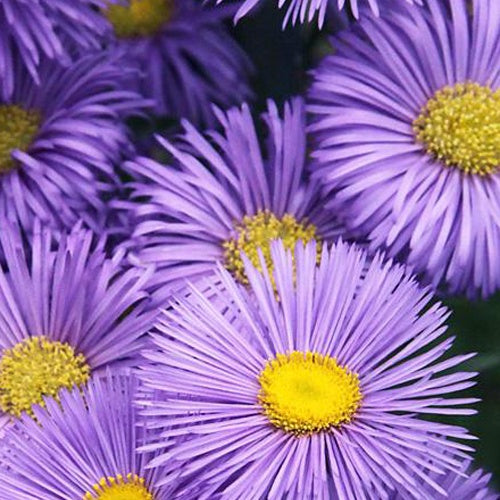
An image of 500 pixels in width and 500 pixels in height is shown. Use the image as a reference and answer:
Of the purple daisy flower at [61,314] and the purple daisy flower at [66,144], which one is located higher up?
the purple daisy flower at [66,144]

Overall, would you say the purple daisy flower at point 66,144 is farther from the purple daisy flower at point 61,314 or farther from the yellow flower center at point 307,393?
the yellow flower center at point 307,393

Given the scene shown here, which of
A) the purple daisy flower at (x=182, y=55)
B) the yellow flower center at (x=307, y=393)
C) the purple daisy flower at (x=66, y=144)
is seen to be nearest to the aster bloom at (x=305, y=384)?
the yellow flower center at (x=307, y=393)

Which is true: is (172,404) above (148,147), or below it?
below

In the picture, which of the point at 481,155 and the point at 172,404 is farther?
the point at 481,155

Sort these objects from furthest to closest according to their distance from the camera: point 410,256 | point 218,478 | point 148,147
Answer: point 148,147 → point 410,256 → point 218,478

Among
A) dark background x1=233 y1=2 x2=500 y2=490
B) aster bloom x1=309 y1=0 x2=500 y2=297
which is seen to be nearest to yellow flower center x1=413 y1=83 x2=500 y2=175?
aster bloom x1=309 y1=0 x2=500 y2=297

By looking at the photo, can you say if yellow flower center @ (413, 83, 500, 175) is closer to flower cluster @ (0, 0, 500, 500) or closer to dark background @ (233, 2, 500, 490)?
flower cluster @ (0, 0, 500, 500)

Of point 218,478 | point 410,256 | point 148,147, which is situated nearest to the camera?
point 218,478

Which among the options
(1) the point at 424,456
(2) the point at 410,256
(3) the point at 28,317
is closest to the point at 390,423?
(1) the point at 424,456

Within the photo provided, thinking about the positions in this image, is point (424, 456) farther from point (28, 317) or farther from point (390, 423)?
point (28, 317)
